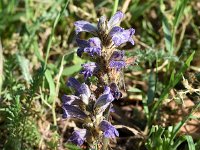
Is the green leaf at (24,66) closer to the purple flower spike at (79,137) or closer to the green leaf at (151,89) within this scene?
the green leaf at (151,89)

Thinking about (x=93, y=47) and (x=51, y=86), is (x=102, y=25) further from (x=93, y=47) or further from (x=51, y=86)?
(x=51, y=86)

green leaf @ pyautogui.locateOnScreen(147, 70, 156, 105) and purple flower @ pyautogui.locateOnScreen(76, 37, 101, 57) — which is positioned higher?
purple flower @ pyautogui.locateOnScreen(76, 37, 101, 57)

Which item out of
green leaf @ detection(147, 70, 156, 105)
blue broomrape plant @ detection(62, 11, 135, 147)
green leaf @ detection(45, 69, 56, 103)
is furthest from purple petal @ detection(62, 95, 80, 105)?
green leaf @ detection(147, 70, 156, 105)

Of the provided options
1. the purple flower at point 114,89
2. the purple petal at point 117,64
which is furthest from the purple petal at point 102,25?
the purple flower at point 114,89

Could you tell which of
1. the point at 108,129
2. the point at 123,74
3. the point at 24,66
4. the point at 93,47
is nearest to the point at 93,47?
the point at 93,47

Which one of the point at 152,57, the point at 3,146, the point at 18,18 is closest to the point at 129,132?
the point at 152,57

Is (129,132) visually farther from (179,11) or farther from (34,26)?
(34,26)

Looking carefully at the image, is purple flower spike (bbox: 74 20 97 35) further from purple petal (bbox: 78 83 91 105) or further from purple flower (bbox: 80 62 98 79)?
purple petal (bbox: 78 83 91 105)
